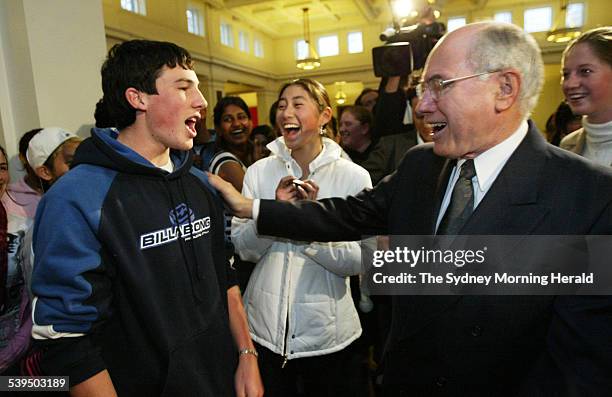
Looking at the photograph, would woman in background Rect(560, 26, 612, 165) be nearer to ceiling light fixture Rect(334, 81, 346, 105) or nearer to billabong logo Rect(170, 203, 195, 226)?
billabong logo Rect(170, 203, 195, 226)

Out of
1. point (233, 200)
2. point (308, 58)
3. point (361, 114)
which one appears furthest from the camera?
point (308, 58)

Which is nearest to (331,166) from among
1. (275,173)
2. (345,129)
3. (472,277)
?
(275,173)

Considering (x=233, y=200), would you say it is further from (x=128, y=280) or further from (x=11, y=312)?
(x=11, y=312)

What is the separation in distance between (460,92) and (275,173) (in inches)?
41.6

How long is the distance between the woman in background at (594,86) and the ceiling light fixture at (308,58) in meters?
11.4

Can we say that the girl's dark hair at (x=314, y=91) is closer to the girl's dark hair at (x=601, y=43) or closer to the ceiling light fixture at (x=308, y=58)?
the girl's dark hair at (x=601, y=43)

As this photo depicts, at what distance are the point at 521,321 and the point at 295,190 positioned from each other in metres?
1.07

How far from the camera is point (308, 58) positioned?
42.3ft

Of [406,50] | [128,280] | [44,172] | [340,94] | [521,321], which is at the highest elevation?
[340,94]

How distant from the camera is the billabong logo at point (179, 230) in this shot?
1211 mm

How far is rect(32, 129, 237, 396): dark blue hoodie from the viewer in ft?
3.51

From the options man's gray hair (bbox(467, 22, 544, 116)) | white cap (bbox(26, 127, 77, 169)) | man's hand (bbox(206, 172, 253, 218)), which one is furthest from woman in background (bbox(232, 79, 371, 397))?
white cap (bbox(26, 127, 77, 169))

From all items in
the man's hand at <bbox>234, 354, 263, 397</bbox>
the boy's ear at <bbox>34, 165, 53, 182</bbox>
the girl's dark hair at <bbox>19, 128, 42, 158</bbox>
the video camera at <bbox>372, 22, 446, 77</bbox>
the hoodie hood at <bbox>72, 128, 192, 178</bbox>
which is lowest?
the man's hand at <bbox>234, 354, 263, 397</bbox>

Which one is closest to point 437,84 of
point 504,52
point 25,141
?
point 504,52
